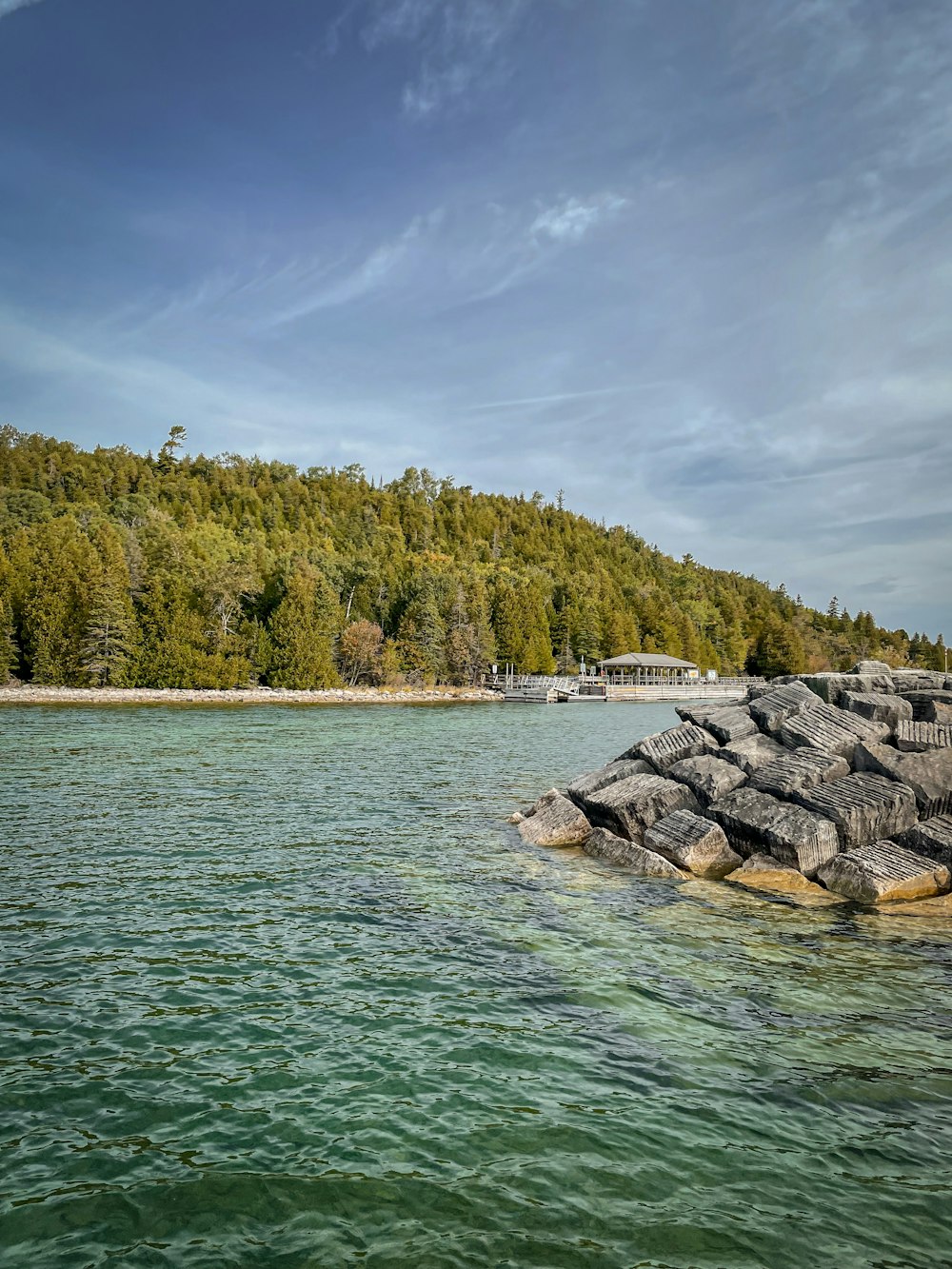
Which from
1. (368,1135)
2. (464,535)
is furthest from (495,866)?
(464,535)

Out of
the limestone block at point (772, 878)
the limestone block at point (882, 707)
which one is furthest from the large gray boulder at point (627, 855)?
the limestone block at point (882, 707)

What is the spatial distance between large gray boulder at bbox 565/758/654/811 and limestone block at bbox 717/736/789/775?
1.80 metres

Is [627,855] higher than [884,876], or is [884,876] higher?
[884,876]

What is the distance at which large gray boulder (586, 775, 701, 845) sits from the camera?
46.4 ft

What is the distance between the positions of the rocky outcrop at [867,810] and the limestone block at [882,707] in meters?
2.26

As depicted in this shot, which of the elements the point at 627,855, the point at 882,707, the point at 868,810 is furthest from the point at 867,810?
the point at 627,855

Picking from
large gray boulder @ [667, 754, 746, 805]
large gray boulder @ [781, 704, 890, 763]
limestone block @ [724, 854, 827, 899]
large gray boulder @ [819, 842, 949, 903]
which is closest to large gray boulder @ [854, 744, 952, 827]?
large gray boulder @ [781, 704, 890, 763]

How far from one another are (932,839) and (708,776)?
357 cm

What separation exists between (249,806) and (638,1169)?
14698 mm

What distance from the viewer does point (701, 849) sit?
1275cm

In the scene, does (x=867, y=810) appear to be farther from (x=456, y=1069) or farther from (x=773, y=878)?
(x=456, y=1069)

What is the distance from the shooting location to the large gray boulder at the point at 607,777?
631 inches

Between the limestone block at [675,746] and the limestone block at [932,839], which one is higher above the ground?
the limestone block at [675,746]

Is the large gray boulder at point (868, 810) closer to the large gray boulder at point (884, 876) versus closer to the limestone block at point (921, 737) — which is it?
the large gray boulder at point (884, 876)
